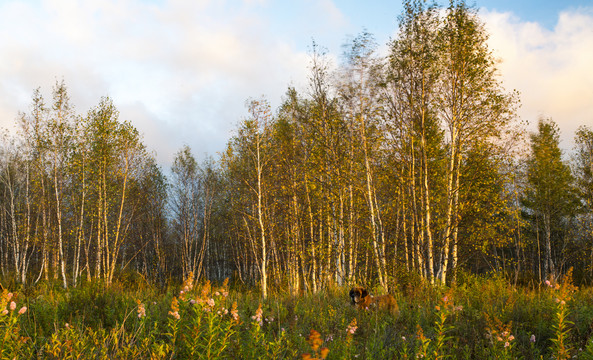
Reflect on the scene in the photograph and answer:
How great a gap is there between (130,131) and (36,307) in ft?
48.7

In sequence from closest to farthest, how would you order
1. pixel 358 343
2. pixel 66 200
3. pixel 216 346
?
pixel 216 346 → pixel 358 343 → pixel 66 200

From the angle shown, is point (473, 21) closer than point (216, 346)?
No

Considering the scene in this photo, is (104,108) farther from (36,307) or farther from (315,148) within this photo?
(36,307)

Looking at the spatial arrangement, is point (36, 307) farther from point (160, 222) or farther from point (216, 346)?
point (160, 222)

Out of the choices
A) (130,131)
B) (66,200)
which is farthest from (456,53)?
(66,200)

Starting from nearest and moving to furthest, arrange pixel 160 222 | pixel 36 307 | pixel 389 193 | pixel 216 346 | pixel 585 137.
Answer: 1. pixel 216 346
2. pixel 36 307
3. pixel 389 193
4. pixel 585 137
5. pixel 160 222

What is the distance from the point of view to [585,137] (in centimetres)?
2430

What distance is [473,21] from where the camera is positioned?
12.1 meters

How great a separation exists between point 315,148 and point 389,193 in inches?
130

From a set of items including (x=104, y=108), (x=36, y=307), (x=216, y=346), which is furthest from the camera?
(x=104, y=108)

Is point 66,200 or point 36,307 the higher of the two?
point 66,200

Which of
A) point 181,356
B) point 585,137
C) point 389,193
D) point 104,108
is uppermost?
point 104,108

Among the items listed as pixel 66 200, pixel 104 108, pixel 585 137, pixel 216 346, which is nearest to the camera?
pixel 216 346

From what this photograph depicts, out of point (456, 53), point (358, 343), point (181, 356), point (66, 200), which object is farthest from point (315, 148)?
point (66, 200)
